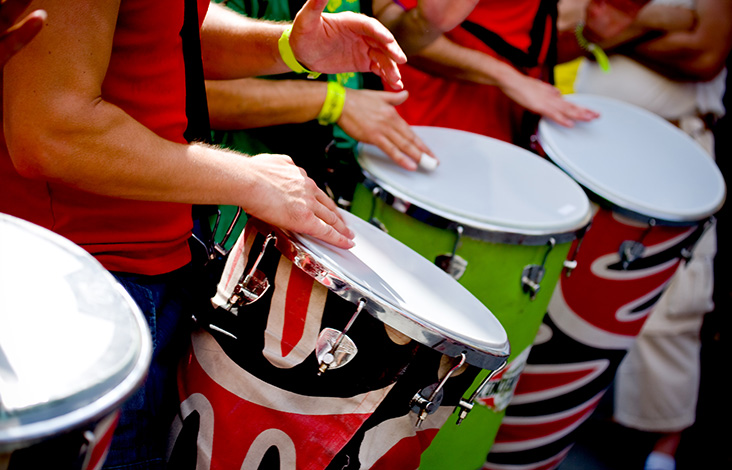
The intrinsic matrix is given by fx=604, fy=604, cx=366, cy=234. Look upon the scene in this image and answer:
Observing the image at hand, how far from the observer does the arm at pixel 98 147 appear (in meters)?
0.71

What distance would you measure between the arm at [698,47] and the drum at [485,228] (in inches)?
47.0

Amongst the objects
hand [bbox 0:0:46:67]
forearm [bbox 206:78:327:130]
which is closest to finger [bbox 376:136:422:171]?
forearm [bbox 206:78:327:130]

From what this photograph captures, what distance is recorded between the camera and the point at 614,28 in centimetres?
221

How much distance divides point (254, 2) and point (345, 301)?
0.91 m

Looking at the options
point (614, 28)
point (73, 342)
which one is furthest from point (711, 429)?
point (73, 342)

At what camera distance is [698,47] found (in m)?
2.34

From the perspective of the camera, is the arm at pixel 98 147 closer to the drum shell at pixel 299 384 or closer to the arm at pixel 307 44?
the drum shell at pixel 299 384

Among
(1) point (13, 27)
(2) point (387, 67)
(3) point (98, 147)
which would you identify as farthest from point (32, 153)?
(2) point (387, 67)

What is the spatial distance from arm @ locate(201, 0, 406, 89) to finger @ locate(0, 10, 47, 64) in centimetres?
57

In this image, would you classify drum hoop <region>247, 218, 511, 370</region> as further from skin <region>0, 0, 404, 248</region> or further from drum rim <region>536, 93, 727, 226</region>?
drum rim <region>536, 93, 727, 226</region>

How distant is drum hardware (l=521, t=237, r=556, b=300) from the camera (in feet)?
4.17

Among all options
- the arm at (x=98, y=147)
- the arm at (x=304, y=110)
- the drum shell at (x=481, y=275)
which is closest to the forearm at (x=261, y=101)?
the arm at (x=304, y=110)

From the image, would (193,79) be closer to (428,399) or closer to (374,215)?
(374,215)

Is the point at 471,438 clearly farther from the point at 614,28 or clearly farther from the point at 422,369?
the point at 614,28
